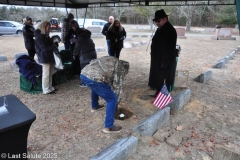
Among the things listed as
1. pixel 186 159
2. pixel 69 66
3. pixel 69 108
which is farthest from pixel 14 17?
pixel 186 159

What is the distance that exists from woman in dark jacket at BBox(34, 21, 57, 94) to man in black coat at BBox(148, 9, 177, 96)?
2179 millimetres

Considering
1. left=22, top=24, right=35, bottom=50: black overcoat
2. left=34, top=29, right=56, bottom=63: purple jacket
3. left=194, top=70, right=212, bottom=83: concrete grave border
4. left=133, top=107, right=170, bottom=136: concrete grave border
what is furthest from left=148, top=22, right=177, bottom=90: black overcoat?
left=22, top=24, right=35, bottom=50: black overcoat

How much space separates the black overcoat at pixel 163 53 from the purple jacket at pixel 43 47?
2.18 meters

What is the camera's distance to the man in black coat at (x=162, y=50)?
3.67 meters

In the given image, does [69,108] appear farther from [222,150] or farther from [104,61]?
[222,150]

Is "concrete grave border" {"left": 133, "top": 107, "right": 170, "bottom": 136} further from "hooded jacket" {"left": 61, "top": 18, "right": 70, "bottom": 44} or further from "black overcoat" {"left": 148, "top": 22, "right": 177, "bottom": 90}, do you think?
"hooded jacket" {"left": 61, "top": 18, "right": 70, "bottom": 44}

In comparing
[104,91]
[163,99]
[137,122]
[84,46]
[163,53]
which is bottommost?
[137,122]

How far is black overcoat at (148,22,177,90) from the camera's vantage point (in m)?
3.68

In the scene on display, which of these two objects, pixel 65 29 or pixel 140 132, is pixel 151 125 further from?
pixel 65 29

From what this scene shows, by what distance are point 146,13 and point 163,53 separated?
2549 cm

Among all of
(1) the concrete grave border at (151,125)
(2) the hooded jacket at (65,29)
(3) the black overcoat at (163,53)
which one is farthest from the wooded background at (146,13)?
(1) the concrete grave border at (151,125)

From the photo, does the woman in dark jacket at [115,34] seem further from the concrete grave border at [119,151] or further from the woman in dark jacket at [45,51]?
the concrete grave border at [119,151]

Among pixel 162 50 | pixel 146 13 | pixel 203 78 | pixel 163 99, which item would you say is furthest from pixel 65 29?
pixel 146 13

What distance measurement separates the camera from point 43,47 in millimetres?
4043
